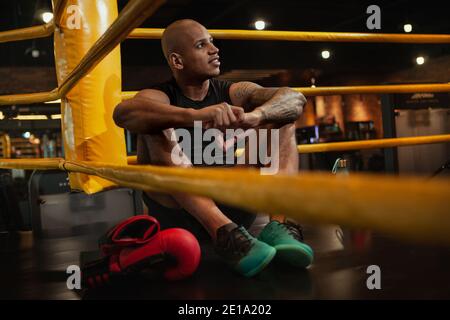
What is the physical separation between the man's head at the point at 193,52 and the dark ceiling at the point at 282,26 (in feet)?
16.7

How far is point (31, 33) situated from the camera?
1.91m

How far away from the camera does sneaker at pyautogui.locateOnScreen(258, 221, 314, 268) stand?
3.67ft

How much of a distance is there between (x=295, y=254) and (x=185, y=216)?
457 millimetres

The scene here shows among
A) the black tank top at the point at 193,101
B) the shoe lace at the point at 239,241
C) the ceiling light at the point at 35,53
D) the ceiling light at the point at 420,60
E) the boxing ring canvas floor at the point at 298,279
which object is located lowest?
the boxing ring canvas floor at the point at 298,279

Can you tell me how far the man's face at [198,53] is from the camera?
151cm

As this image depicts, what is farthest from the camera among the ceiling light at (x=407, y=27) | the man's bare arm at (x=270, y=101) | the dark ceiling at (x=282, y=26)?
the ceiling light at (x=407, y=27)

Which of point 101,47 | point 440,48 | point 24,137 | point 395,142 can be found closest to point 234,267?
point 101,47

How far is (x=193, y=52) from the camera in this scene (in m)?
1.51

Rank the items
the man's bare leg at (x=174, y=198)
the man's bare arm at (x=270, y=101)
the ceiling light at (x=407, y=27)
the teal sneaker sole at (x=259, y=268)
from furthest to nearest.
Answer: the ceiling light at (x=407, y=27) → the man's bare arm at (x=270, y=101) → the man's bare leg at (x=174, y=198) → the teal sneaker sole at (x=259, y=268)

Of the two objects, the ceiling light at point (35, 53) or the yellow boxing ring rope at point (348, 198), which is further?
the ceiling light at point (35, 53)

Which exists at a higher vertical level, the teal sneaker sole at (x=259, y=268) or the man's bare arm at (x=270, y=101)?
the man's bare arm at (x=270, y=101)

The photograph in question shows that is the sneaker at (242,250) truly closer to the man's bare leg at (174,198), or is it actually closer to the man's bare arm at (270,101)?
the man's bare leg at (174,198)

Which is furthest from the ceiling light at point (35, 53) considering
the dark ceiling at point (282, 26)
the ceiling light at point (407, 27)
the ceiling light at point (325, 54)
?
the ceiling light at point (407, 27)

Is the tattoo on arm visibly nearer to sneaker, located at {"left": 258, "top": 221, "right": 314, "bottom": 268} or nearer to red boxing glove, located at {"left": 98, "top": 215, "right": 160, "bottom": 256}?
sneaker, located at {"left": 258, "top": 221, "right": 314, "bottom": 268}
